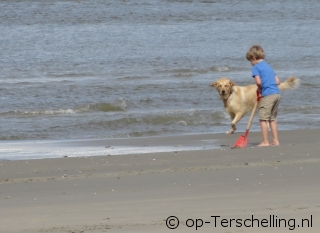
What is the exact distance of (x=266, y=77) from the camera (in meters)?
8.38

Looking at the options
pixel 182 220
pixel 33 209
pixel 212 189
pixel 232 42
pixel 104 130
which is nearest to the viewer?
pixel 182 220

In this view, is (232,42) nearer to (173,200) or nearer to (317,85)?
(317,85)

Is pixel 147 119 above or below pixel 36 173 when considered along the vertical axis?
above

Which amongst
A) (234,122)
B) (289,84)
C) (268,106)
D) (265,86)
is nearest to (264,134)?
(268,106)

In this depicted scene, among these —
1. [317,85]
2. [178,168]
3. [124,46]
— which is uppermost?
[124,46]

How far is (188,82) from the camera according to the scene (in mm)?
16078

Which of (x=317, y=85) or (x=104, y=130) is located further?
(x=317, y=85)

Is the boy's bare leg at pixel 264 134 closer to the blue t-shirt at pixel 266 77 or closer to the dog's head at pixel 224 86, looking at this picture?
the blue t-shirt at pixel 266 77

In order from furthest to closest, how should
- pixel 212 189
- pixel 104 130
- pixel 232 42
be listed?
1. pixel 232 42
2. pixel 104 130
3. pixel 212 189

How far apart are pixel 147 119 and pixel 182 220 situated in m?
7.07

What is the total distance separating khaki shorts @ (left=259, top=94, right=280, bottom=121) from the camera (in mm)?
8445

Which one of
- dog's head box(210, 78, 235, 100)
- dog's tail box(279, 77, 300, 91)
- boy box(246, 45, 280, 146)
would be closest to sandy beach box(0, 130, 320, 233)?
boy box(246, 45, 280, 146)

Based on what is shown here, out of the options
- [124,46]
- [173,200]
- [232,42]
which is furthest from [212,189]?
[232,42]

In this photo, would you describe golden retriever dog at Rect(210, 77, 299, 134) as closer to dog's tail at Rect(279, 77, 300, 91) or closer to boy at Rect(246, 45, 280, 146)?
dog's tail at Rect(279, 77, 300, 91)
